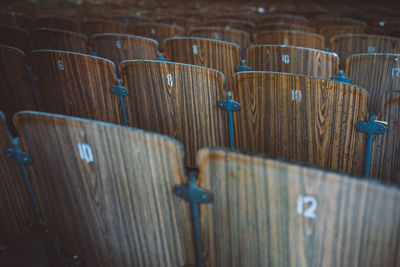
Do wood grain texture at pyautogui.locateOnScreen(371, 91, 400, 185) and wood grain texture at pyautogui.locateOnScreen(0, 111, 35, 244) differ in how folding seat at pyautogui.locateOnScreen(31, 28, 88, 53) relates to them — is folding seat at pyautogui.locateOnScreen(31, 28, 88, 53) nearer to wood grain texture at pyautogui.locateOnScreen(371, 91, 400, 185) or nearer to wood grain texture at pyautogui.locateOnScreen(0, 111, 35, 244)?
wood grain texture at pyautogui.locateOnScreen(0, 111, 35, 244)

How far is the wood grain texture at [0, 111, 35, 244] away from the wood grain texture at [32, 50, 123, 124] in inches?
10.3

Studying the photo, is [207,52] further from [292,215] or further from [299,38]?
[292,215]

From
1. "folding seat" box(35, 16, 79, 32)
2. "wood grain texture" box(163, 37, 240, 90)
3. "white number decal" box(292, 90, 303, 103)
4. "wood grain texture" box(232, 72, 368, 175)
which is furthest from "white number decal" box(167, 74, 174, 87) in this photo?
"folding seat" box(35, 16, 79, 32)

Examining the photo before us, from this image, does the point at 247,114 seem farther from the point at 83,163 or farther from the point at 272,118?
the point at 83,163

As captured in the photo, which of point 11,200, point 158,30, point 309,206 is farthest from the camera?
point 158,30

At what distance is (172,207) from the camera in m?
0.37

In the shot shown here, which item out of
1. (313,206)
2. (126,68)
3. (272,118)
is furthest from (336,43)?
(313,206)

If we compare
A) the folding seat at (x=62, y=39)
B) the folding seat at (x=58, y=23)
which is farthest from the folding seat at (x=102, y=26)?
the folding seat at (x=62, y=39)

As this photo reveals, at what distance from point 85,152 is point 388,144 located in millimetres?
480

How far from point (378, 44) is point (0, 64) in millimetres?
1084

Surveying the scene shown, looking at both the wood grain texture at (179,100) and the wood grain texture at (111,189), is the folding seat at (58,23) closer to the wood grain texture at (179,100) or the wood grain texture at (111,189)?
the wood grain texture at (179,100)

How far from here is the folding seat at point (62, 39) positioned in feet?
3.50

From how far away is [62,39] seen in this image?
1.07 metres

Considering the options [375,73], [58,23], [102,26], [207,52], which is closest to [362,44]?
[375,73]
